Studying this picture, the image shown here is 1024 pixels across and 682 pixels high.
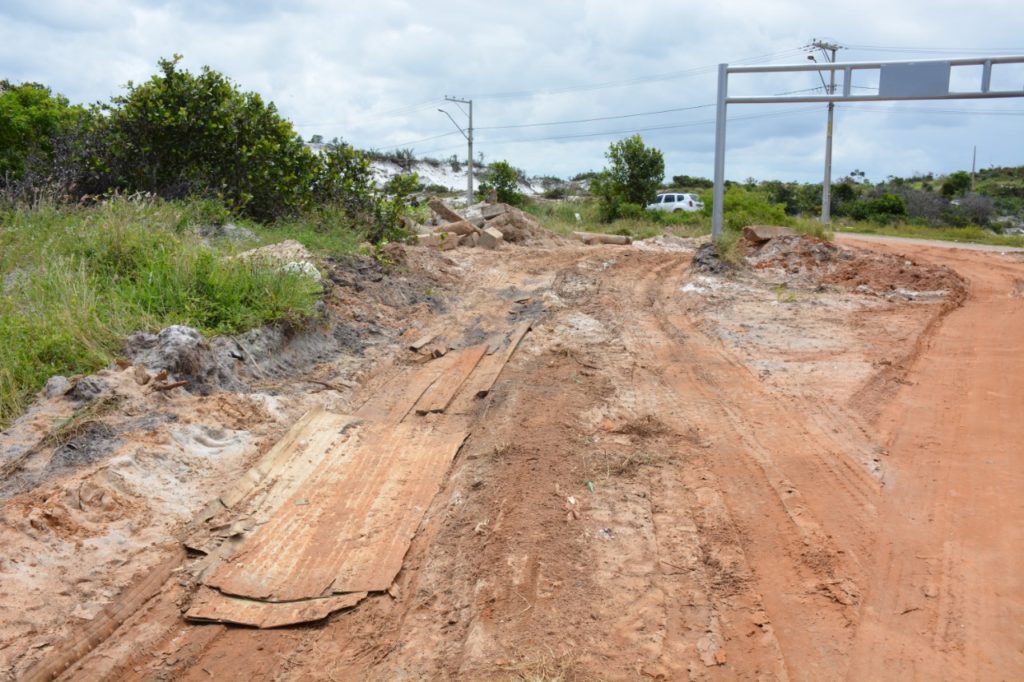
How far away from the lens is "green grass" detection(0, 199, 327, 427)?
19.8 ft

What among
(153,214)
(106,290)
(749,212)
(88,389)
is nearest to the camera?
(88,389)

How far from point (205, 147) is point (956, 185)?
50.7 m

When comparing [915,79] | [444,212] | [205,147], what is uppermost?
[915,79]

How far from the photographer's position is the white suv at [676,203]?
3791cm

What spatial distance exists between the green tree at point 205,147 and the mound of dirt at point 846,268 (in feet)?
28.8

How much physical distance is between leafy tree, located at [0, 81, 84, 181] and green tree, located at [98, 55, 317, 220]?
1.20m

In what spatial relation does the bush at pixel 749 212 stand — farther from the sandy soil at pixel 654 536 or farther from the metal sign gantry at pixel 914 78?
the sandy soil at pixel 654 536

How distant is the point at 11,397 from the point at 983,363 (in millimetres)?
8521

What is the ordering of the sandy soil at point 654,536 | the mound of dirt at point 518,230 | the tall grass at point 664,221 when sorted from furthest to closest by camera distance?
the mound of dirt at point 518,230, the tall grass at point 664,221, the sandy soil at point 654,536

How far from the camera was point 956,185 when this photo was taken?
164 ft

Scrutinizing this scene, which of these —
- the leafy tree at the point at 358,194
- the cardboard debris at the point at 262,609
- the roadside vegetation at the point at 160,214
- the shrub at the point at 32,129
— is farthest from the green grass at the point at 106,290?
the leafy tree at the point at 358,194

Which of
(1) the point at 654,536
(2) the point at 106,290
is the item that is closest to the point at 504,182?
(2) the point at 106,290

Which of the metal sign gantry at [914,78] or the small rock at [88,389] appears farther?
the metal sign gantry at [914,78]

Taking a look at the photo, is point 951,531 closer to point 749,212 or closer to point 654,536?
point 654,536
